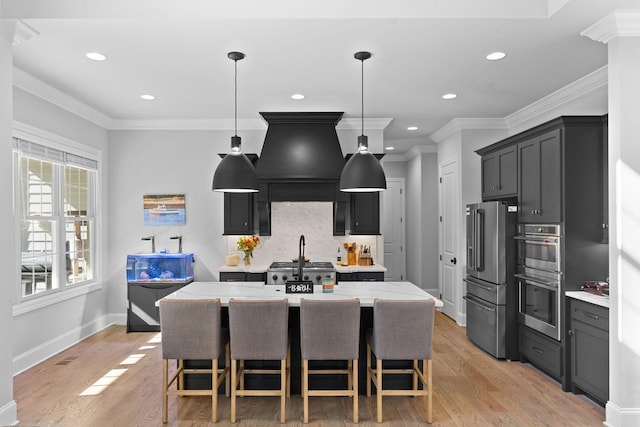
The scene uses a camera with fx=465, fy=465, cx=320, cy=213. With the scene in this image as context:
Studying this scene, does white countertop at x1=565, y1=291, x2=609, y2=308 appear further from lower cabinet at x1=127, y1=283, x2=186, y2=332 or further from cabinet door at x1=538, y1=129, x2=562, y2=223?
lower cabinet at x1=127, y1=283, x2=186, y2=332

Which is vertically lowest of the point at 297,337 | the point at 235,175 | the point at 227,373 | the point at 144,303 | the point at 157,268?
the point at 227,373

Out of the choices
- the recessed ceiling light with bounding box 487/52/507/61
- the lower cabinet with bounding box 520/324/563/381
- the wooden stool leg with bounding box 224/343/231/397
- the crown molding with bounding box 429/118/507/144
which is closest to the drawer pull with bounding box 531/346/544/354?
the lower cabinet with bounding box 520/324/563/381

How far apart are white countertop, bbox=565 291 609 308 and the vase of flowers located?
3.75 metres

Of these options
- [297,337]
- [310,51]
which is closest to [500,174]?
[310,51]

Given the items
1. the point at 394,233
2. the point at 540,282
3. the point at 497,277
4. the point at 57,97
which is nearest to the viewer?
the point at 540,282

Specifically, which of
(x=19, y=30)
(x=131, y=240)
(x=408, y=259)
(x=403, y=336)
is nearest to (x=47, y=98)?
(x=19, y=30)

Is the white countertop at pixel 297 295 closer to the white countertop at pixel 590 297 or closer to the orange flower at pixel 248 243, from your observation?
the white countertop at pixel 590 297

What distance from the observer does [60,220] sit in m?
5.21

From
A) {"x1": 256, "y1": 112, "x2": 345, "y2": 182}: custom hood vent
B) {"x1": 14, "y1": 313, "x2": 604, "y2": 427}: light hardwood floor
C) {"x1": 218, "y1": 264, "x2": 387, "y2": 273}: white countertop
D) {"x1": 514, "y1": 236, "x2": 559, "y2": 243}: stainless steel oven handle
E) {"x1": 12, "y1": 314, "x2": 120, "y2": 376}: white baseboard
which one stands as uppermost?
{"x1": 256, "y1": 112, "x2": 345, "y2": 182}: custom hood vent

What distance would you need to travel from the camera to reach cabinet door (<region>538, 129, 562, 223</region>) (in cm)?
402

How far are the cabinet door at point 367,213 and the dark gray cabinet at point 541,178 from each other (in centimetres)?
200

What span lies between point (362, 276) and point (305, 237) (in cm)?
104

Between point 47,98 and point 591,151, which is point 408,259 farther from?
point 47,98

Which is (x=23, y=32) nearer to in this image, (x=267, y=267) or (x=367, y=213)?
(x=267, y=267)
